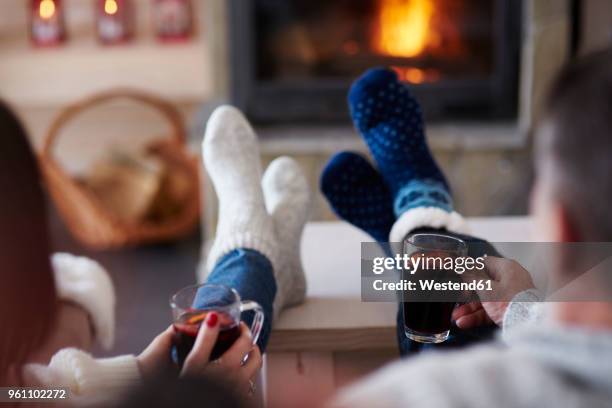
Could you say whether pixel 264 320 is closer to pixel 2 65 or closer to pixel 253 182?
pixel 253 182

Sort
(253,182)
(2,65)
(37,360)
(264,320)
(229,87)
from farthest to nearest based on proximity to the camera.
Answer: (2,65), (229,87), (253,182), (264,320), (37,360)

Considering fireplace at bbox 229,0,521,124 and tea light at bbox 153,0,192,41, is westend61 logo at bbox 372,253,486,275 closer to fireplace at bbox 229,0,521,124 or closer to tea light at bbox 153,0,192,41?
Answer: fireplace at bbox 229,0,521,124

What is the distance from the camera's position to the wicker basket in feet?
6.64

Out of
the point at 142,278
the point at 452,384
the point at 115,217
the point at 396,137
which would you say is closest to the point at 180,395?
the point at 452,384

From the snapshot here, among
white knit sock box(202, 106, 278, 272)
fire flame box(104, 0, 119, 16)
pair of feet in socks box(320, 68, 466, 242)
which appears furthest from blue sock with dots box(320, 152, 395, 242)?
fire flame box(104, 0, 119, 16)

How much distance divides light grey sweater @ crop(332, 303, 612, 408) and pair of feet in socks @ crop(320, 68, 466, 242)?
572mm

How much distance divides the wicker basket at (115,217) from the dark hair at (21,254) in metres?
1.31

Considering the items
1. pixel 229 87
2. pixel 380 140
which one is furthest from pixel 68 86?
pixel 380 140

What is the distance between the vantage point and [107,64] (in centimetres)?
Result: 237

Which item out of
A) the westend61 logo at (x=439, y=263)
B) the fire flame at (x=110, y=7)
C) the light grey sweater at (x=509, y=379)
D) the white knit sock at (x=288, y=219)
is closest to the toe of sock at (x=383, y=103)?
the white knit sock at (x=288, y=219)

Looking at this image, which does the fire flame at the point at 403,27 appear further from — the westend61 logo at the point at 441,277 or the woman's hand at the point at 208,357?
the woman's hand at the point at 208,357

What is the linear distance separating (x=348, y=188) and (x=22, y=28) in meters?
1.60

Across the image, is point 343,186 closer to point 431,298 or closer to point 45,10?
point 431,298

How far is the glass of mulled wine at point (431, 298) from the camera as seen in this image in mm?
843
